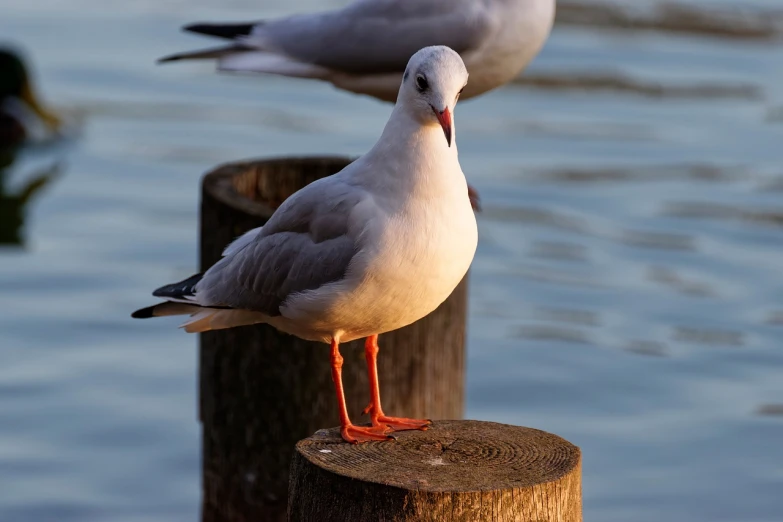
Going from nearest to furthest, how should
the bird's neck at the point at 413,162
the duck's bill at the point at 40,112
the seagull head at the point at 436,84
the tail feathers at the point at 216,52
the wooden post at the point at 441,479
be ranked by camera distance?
the wooden post at the point at 441,479, the seagull head at the point at 436,84, the bird's neck at the point at 413,162, the tail feathers at the point at 216,52, the duck's bill at the point at 40,112

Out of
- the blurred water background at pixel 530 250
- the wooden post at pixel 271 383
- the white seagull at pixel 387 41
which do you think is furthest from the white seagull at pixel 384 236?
the blurred water background at pixel 530 250

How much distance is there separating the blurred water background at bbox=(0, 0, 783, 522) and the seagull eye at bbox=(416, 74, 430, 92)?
3.93 metres

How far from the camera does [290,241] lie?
179 inches

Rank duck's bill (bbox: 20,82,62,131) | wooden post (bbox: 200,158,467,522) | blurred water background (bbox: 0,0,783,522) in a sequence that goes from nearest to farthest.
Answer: wooden post (bbox: 200,158,467,522), blurred water background (bbox: 0,0,783,522), duck's bill (bbox: 20,82,62,131)

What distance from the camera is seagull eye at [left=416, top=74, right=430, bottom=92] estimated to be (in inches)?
161

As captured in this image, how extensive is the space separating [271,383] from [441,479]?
5.96 feet

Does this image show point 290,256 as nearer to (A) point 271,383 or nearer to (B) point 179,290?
(B) point 179,290

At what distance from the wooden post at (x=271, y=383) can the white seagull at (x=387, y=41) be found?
102 cm

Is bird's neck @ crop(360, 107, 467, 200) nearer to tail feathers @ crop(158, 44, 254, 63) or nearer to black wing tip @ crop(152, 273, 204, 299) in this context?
black wing tip @ crop(152, 273, 204, 299)

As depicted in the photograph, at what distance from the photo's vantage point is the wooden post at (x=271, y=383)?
217 inches

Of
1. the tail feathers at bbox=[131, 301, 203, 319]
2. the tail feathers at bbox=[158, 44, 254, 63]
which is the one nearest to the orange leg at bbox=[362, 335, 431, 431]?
the tail feathers at bbox=[131, 301, 203, 319]

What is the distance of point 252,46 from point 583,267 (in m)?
4.65

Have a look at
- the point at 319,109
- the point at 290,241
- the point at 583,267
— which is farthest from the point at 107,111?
the point at 290,241

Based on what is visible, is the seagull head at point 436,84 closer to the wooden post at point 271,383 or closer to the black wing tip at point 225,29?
the wooden post at point 271,383
